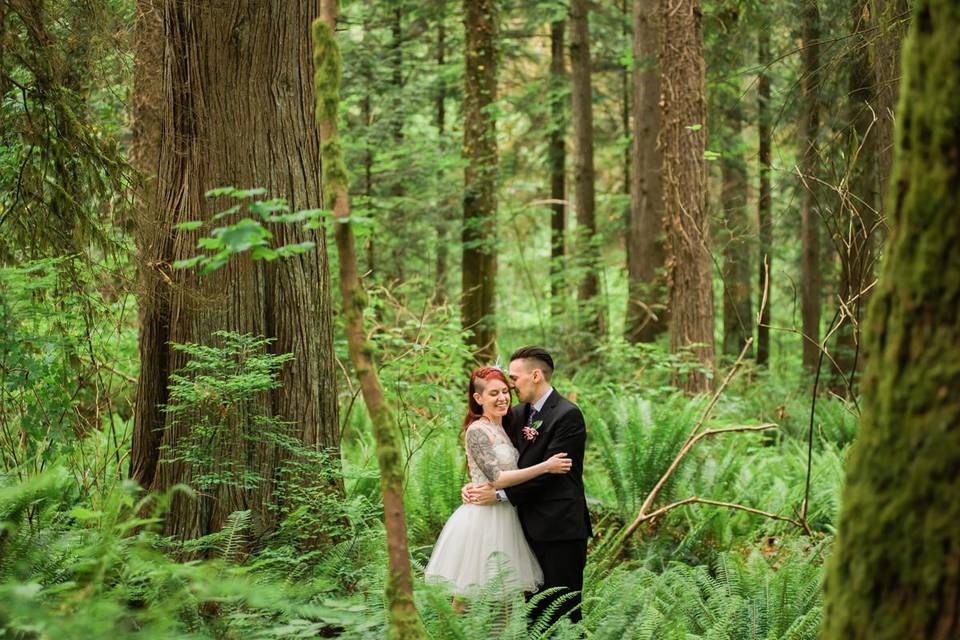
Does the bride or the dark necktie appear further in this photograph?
the dark necktie

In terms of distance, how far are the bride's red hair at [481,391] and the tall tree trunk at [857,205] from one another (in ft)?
7.36

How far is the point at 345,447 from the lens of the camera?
28.1 ft

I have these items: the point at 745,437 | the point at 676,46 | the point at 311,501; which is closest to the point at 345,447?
the point at 311,501

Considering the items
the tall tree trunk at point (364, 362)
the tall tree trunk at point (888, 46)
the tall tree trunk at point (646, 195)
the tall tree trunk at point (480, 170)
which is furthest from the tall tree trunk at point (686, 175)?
the tall tree trunk at point (364, 362)

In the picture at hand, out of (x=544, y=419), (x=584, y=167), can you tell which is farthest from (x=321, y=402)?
(x=584, y=167)

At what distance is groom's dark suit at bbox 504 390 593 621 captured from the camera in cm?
500

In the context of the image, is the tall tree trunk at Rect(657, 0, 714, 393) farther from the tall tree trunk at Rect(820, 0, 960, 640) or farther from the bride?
the tall tree trunk at Rect(820, 0, 960, 640)

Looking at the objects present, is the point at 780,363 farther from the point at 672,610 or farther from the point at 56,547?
the point at 56,547

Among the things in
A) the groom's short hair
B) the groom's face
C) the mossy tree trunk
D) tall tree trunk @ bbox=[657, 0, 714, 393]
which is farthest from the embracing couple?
the mossy tree trunk

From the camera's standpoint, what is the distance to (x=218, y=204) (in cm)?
486

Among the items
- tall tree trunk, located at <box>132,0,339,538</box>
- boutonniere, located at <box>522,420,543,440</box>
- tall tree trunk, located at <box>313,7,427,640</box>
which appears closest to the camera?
tall tree trunk, located at <box>313,7,427,640</box>

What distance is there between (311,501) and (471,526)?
0.93 meters

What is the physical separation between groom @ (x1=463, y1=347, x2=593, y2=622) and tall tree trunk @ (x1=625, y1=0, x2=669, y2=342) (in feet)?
34.7

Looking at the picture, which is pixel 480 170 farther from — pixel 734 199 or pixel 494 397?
pixel 494 397
